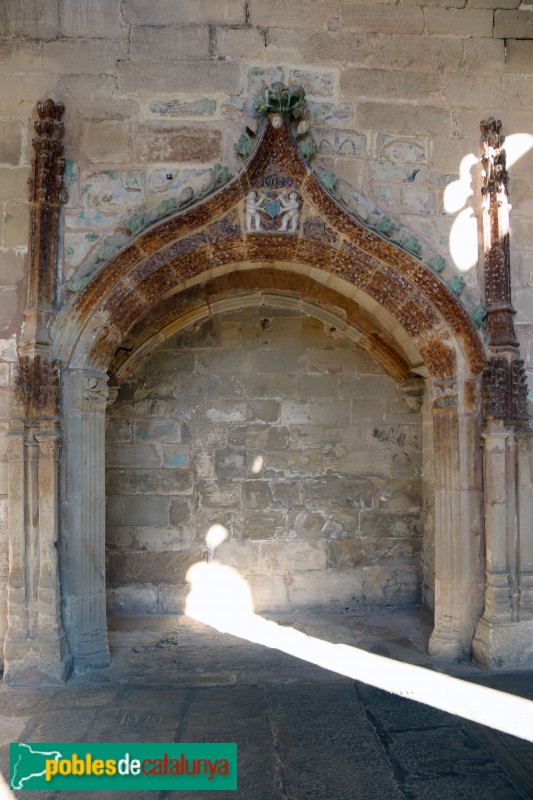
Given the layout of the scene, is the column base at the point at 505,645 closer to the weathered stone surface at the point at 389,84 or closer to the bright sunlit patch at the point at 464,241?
the bright sunlit patch at the point at 464,241

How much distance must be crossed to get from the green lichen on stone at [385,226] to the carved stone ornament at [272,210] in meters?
0.54

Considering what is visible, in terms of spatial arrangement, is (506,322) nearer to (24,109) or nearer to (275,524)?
(275,524)

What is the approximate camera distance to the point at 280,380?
214 inches

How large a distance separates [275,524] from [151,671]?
176 centimetres

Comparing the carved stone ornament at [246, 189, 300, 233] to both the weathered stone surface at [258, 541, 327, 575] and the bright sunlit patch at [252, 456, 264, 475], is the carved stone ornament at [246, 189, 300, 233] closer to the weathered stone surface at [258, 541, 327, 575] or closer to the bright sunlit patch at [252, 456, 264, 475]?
the bright sunlit patch at [252, 456, 264, 475]

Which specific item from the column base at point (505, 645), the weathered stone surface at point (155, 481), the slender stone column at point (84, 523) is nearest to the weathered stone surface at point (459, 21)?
the slender stone column at point (84, 523)

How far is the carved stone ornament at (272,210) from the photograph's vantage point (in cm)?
407

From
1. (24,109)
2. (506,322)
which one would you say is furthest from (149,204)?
(506,322)

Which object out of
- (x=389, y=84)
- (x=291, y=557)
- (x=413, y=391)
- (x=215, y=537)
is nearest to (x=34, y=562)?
(x=215, y=537)

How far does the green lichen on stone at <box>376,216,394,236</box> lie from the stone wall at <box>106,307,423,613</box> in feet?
4.77

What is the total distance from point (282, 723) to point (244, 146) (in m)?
3.39

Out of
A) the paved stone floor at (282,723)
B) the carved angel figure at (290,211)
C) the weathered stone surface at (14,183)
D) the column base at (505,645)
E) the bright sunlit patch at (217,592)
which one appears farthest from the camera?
the bright sunlit patch at (217,592)

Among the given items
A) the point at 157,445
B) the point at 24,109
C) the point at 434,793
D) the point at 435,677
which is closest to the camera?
the point at 434,793

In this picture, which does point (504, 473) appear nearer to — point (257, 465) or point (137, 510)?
point (257, 465)
